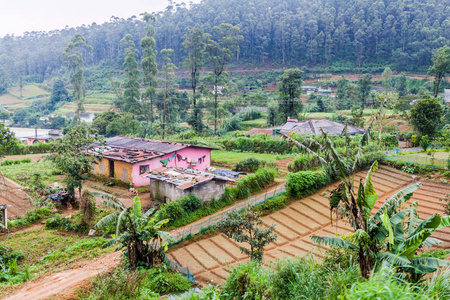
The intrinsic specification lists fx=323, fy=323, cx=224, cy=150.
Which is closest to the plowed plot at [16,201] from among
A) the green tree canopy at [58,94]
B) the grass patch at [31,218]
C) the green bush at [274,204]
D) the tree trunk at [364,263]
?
the grass patch at [31,218]

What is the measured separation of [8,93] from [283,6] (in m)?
72.2

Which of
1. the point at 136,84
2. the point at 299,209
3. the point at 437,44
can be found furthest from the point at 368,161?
the point at 437,44

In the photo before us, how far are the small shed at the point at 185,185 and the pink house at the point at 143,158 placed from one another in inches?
93.7

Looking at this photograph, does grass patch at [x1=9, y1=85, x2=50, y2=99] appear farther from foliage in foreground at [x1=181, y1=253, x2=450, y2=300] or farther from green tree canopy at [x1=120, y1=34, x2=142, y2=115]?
foliage in foreground at [x1=181, y1=253, x2=450, y2=300]

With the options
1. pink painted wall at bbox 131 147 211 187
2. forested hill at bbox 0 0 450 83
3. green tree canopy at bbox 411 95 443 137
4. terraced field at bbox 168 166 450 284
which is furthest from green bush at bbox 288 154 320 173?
forested hill at bbox 0 0 450 83

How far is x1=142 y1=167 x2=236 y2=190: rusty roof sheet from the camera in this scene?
48.0ft

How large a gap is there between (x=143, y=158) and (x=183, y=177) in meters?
4.27

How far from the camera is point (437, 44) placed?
6169 centimetres

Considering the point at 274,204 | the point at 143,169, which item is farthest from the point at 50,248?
the point at 274,204

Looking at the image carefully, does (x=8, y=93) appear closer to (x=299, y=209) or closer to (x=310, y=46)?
(x=310, y=46)

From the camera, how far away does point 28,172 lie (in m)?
23.5

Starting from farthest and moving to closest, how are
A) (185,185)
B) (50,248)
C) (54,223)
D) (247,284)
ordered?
(185,185) → (54,223) → (50,248) → (247,284)

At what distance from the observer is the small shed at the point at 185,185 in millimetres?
14711

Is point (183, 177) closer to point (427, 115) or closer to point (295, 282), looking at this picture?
point (295, 282)
